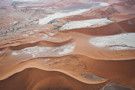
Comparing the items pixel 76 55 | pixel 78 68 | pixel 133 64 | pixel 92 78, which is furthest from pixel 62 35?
pixel 133 64

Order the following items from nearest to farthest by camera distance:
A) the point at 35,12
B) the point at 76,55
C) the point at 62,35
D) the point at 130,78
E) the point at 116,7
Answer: the point at 130,78
the point at 76,55
the point at 62,35
the point at 116,7
the point at 35,12

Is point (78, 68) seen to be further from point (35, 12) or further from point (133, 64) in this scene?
point (35, 12)

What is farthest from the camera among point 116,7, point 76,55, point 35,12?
point 35,12

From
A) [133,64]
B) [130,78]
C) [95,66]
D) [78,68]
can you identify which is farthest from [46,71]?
[133,64]

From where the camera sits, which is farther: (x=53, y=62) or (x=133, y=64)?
(x=53, y=62)

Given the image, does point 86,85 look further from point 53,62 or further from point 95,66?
point 53,62

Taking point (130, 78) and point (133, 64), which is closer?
point (130, 78)

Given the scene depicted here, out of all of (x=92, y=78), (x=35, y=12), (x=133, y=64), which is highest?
(x=35, y=12)

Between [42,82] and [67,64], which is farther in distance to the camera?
[67,64]

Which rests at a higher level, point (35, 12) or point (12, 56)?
point (35, 12)
